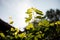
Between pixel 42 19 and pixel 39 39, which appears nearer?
pixel 42 19

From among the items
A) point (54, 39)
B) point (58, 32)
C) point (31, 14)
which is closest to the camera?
point (31, 14)

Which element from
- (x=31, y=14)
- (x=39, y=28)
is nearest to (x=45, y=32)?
(x=39, y=28)

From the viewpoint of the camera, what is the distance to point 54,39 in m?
2.88

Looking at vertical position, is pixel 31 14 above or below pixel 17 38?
above

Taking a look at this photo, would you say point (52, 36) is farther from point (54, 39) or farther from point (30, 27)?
point (30, 27)

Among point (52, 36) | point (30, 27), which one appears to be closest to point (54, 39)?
point (52, 36)

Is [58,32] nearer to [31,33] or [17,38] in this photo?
[31,33]

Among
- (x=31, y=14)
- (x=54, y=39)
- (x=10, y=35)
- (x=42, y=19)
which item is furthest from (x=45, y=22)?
(x=10, y=35)

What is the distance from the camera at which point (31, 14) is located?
252 cm

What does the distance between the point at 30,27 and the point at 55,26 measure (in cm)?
35

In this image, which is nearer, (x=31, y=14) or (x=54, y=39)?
(x=31, y=14)

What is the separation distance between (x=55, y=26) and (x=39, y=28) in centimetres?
22

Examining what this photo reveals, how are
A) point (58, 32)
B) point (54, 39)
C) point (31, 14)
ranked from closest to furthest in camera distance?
1. point (31, 14)
2. point (58, 32)
3. point (54, 39)

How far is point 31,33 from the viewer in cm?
268
